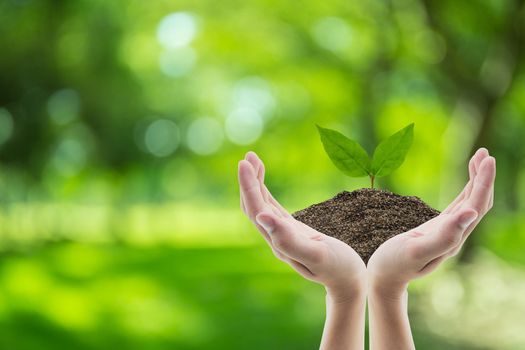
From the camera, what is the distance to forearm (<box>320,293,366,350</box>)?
2127 mm

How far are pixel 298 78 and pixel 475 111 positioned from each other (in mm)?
3800

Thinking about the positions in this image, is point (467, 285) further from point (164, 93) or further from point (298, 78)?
point (164, 93)

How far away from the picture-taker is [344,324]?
2146 millimetres

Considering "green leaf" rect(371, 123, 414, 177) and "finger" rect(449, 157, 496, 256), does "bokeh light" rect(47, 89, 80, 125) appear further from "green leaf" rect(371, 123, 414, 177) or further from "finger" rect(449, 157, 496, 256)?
"finger" rect(449, 157, 496, 256)

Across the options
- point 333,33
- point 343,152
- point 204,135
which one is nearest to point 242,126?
point 333,33

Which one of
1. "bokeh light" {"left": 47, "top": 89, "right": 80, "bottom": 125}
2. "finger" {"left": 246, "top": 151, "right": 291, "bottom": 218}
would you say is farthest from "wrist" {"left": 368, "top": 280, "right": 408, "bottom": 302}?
"bokeh light" {"left": 47, "top": 89, "right": 80, "bottom": 125}

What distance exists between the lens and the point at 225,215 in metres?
39.0

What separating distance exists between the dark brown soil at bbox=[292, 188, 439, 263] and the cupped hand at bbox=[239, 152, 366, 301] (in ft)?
0.86

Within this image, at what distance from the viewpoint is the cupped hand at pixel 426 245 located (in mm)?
1911

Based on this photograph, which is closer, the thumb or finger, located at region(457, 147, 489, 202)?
the thumb

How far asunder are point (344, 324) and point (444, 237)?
47cm

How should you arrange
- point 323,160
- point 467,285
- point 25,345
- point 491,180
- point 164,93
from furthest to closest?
point 164,93
point 323,160
point 467,285
point 25,345
point 491,180

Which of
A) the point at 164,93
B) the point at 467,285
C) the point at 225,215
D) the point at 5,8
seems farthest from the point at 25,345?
the point at 225,215

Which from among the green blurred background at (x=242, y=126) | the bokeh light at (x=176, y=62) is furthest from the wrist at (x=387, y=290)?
the bokeh light at (x=176, y=62)
